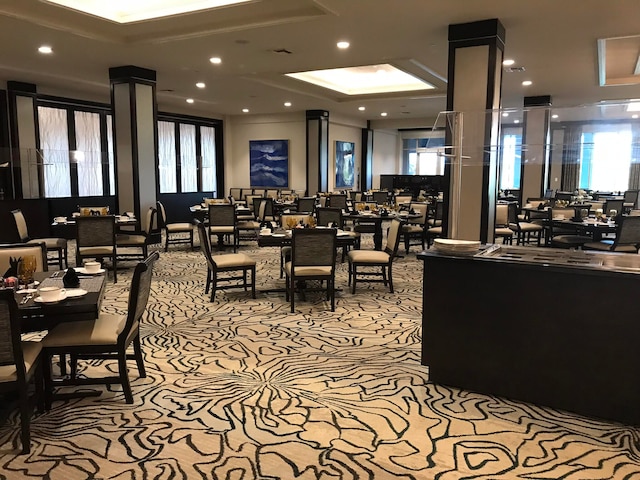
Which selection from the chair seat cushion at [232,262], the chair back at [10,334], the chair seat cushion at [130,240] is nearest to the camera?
the chair back at [10,334]

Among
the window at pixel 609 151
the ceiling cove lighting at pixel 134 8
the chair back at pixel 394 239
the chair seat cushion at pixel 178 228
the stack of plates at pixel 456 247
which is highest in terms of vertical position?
the ceiling cove lighting at pixel 134 8

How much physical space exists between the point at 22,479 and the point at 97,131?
38.3ft

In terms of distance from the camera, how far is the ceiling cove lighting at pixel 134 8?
6.44 meters

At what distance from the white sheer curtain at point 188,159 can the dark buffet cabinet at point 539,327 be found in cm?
1299

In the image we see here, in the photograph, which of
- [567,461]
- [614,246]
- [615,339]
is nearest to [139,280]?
[567,461]

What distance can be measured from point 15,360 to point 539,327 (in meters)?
3.04

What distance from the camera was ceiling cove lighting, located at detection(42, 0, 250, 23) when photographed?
6.44 meters

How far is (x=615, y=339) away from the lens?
10.2 ft

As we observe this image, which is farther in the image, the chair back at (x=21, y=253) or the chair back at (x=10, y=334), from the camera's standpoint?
the chair back at (x=21, y=253)

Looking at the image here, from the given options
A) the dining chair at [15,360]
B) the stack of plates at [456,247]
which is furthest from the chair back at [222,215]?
the dining chair at [15,360]

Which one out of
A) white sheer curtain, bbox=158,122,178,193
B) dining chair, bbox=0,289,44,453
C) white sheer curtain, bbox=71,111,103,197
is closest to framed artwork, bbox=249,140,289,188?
white sheer curtain, bbox=158,122,178,193

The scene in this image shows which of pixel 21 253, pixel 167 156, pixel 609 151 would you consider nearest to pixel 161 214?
pixel 167 156

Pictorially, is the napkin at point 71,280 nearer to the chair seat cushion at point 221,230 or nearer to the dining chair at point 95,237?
the dining chair at point 95,237

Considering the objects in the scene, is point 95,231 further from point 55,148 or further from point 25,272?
point 55,148
